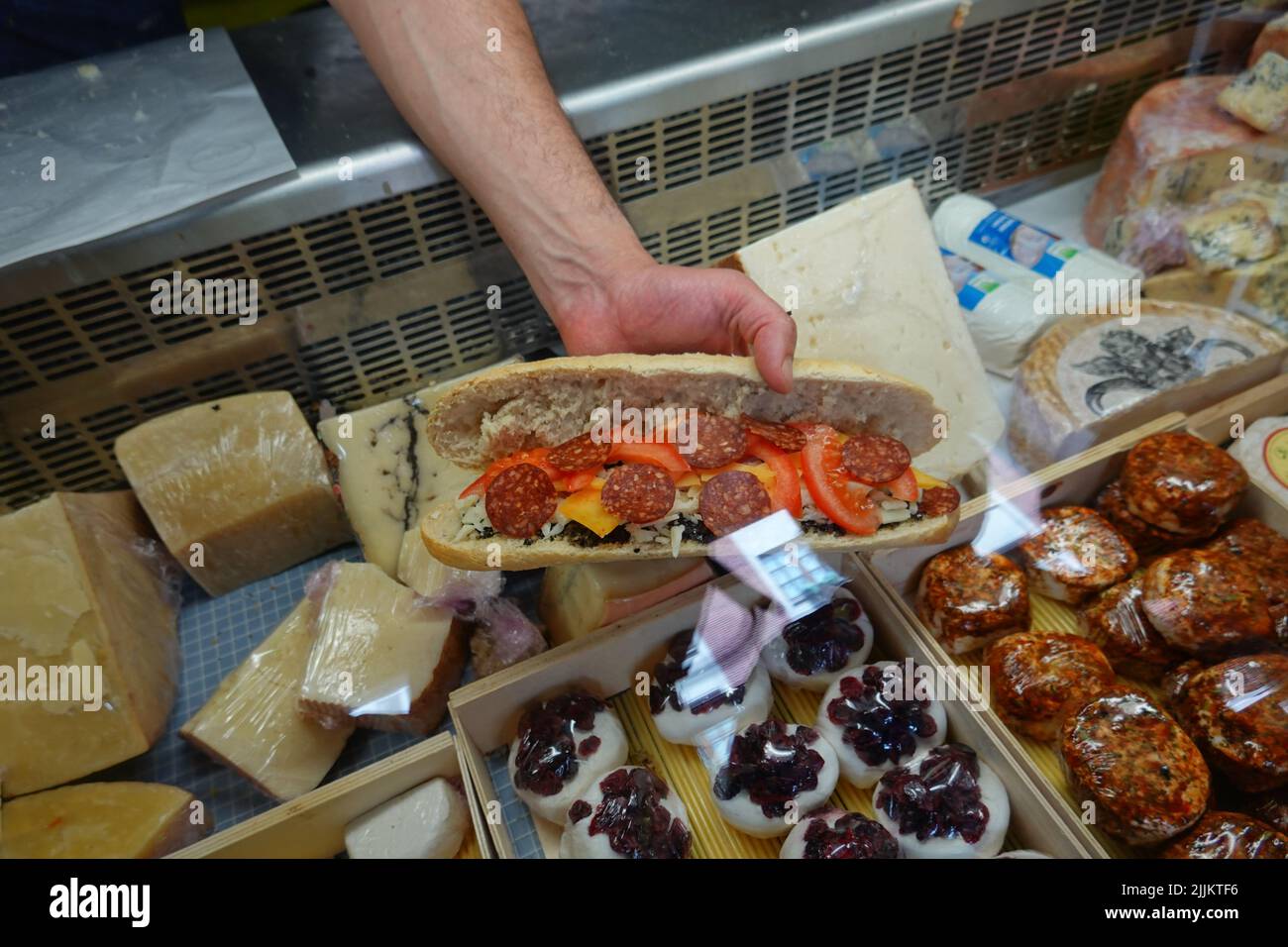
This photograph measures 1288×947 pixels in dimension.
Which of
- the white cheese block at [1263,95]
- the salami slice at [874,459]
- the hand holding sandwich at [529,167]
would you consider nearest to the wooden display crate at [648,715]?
the salami slice at [874,459]

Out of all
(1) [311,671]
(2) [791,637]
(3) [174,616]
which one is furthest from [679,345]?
(3) [174,616]

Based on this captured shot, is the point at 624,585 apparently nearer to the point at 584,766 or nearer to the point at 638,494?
the point at 638,494

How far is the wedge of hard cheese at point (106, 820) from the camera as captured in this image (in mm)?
2018

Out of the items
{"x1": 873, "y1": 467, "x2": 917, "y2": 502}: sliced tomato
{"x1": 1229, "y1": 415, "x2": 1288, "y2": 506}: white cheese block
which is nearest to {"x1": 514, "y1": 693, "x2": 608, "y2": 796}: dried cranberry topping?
{"x1": 873, "y1": 467, "x2": 917, "y2": 502}: sliced tomato

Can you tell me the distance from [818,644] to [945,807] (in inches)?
20.7

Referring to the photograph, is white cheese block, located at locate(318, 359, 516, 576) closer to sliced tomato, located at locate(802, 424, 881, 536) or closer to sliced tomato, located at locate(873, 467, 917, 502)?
sliced tomato, located at locate(802, 424, 881, 536)

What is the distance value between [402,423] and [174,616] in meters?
1.01

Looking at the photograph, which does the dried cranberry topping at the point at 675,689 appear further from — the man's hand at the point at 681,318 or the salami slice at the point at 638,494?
the man's hand at the point at 681,318

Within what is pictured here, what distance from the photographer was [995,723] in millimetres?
2117

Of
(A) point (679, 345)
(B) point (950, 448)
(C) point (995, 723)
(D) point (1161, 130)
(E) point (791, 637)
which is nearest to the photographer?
(C) point (995, 723)

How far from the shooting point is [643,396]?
212 cm

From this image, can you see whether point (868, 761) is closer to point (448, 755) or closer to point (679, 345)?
point (448, 755)

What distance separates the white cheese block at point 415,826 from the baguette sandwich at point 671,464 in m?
0.65

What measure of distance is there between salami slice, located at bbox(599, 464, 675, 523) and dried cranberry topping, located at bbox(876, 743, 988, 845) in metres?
0.93
